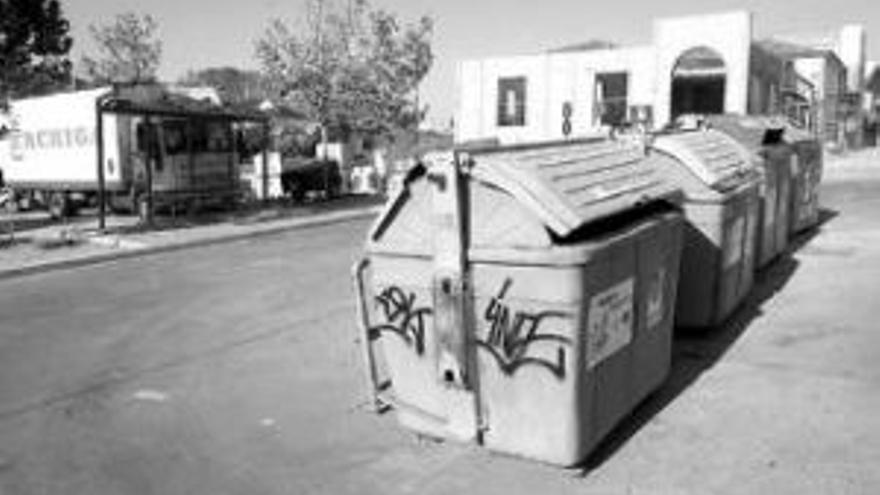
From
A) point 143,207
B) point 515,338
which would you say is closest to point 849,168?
point 143,207

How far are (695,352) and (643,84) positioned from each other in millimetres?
29115

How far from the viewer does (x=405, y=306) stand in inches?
214

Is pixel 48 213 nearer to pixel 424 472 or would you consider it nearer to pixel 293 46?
pixel 293 46

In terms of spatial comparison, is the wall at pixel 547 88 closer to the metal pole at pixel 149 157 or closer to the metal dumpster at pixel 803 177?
the metal pole at pixel 149 157

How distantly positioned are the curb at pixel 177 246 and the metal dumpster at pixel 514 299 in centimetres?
941

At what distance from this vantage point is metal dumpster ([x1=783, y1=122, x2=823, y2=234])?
12.5 m

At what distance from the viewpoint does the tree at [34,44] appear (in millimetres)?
25766

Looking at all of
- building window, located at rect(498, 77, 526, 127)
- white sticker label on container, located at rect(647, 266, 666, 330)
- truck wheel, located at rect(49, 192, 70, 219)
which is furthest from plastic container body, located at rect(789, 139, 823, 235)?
building window, located at rect(498, 77, 526, 127)

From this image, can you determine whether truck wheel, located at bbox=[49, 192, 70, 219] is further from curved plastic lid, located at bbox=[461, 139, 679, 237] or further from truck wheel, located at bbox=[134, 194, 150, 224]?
curved plastic lid, located at bbox=[461, 139, 679, 237]

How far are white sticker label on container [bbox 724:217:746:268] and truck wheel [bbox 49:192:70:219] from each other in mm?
17824

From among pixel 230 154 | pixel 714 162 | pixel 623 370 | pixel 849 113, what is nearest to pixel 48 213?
pixel 230 154

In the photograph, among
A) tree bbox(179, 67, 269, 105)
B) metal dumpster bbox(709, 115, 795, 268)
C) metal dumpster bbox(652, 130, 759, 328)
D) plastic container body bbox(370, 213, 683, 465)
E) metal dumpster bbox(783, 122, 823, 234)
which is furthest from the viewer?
tree bbox(179, 67, 269, 105)

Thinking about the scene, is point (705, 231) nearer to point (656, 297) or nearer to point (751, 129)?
point (656, 297)

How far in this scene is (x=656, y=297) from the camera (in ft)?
19.6
